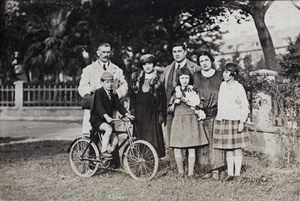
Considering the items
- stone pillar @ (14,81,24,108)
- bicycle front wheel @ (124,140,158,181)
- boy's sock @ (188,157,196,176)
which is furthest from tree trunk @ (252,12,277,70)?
stone pillar @ (14,81,24,108)

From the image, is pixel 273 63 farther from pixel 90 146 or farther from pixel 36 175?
pixel 36 175

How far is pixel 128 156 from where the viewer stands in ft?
15.7

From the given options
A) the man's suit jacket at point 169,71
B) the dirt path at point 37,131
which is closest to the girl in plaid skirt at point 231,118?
the man's suit jacket at point 169,71

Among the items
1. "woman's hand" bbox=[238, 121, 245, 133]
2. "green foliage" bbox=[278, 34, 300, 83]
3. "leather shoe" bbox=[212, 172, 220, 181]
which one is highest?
"green foliage" bbox=[278, 34, 300, 83]

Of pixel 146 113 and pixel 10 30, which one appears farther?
pixel 10 30

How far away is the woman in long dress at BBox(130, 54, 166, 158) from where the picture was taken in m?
4.89

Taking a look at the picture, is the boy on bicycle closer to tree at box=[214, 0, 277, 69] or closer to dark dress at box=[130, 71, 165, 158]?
dark dress at box=[130, 71, 165, 158]

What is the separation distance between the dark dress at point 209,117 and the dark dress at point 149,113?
0.53m

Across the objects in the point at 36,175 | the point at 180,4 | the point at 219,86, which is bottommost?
the point at 36,175

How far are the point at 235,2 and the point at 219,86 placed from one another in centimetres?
500

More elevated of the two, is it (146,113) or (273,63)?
(273,63)

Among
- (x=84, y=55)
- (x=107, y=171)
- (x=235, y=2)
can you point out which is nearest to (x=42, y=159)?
Result: (x=107, y=171)

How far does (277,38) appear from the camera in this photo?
809 centimetres

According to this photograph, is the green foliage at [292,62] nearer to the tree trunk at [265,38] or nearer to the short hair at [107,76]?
the tree trunk at [265,38]
